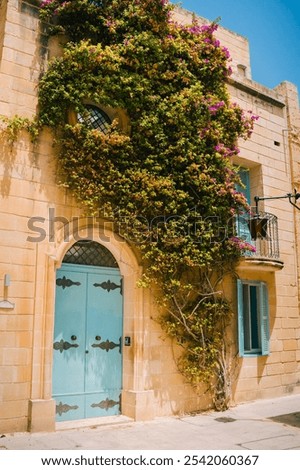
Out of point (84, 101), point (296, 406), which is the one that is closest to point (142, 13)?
point (84, 101)

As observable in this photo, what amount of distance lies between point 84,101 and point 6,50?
1.48 m

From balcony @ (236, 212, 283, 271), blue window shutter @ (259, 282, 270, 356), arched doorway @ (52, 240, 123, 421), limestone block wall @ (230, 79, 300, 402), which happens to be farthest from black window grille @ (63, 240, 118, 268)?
blue window shutter @ (259, 282, 270, 356)

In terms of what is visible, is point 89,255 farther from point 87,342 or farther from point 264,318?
point 264,318

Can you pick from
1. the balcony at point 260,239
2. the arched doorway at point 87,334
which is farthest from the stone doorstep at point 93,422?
the balcony at point 260,239

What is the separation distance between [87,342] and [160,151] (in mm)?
3609

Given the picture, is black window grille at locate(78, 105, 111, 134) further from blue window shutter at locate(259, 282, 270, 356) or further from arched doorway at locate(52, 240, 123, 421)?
blue window shutter at locate(259, 282, 270, 356)

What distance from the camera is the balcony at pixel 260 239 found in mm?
8398

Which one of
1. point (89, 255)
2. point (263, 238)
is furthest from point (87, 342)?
point (263, 238)

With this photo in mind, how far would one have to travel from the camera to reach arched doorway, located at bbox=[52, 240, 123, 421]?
710 cm

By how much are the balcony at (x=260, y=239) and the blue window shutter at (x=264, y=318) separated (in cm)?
56

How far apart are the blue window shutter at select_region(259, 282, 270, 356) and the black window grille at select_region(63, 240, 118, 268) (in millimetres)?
3654

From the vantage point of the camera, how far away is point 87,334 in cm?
740

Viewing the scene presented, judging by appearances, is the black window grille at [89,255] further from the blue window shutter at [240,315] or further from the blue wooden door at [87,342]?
the blue window shutter at [240,315]
